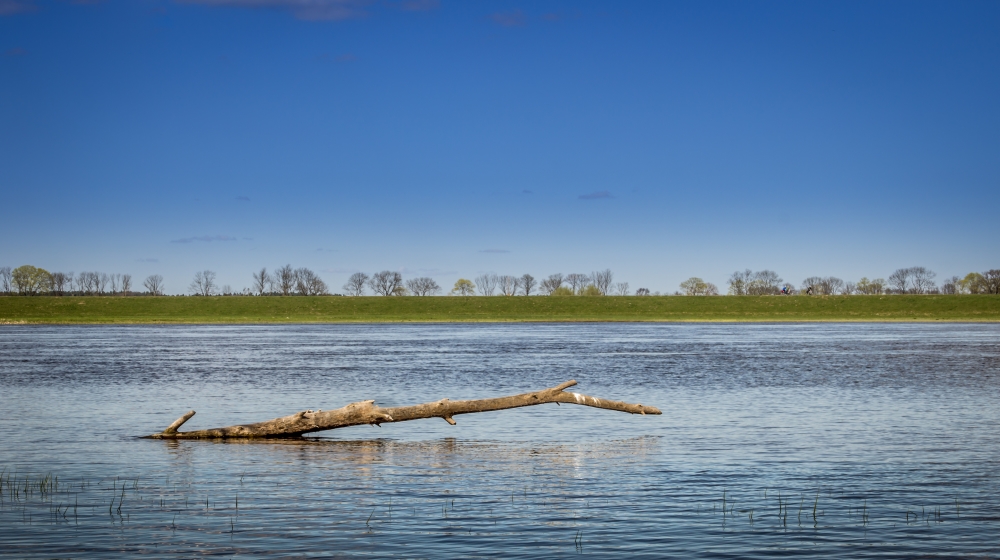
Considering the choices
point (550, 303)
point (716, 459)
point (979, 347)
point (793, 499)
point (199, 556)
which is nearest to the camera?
point (199, 556)

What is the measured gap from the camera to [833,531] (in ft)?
51.1

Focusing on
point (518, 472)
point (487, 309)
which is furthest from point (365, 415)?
point (487, 309)

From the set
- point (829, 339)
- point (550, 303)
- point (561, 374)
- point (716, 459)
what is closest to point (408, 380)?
point (561, 374)

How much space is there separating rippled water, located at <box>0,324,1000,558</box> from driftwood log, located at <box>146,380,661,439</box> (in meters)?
0.52

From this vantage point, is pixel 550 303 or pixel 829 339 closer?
pixel 829 339

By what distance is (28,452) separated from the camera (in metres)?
24.1

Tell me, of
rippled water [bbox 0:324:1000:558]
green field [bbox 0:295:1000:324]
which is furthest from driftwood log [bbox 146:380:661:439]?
green field [bbox 0:295:1000:324]

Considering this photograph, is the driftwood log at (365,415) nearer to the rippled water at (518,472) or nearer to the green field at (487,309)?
the rippled water at (518,472)

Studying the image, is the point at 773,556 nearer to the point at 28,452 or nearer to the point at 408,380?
the point at 28,452

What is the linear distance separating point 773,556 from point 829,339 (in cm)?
7834

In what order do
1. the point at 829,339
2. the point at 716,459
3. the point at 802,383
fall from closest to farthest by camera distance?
the point at 716,459 → the point at 802,383 → the point at 829,339

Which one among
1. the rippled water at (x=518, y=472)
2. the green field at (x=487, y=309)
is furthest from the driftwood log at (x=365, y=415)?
the green field at (x=487, y=309)

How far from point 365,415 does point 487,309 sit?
138 metres

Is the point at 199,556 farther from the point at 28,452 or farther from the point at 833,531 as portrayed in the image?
the point at 28,452
